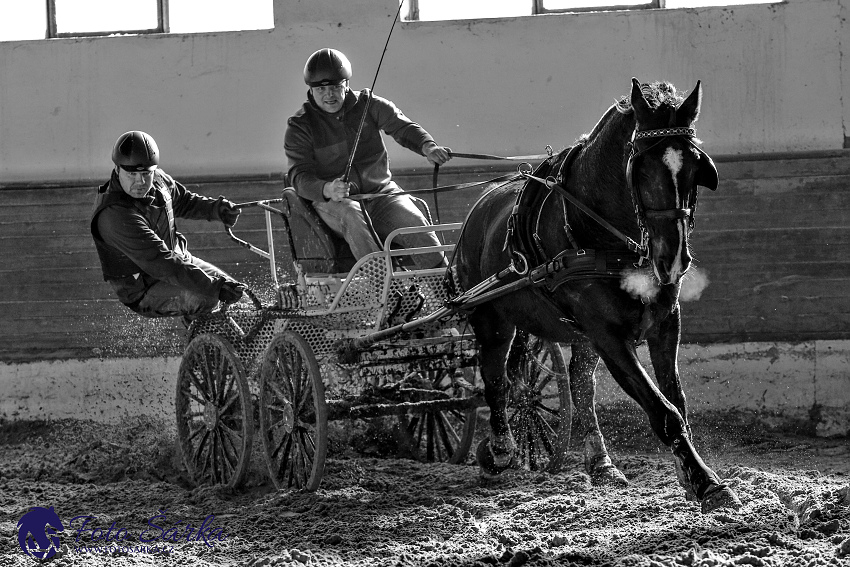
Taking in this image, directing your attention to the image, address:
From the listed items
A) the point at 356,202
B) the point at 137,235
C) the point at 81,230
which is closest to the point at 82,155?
the point at 81,230

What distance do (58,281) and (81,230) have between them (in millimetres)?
435

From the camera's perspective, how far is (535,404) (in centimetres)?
589

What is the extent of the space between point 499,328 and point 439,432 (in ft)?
4.17

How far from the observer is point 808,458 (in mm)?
6348

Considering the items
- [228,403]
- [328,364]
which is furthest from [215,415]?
[328,364]

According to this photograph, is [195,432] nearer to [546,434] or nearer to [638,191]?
[546,434]

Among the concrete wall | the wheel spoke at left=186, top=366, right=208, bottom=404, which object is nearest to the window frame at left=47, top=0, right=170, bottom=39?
the concrete wall

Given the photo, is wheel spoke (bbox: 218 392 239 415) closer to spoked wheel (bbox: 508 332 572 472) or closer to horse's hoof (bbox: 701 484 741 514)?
spoked wheel (bbox: 508 332 572 472)

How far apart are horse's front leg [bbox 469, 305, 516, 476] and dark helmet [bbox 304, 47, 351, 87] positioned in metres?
1.53

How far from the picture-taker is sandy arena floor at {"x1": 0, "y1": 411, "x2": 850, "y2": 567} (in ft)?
12.9

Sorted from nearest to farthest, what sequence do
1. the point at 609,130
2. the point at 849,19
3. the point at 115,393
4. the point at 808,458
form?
the point at 609,130 → the point at 808,458 → the point at 849,19 → the point at 115,393

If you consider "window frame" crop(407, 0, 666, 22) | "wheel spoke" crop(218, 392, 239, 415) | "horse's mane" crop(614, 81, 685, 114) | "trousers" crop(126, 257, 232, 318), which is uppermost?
"window frame" crop(407, 0, 666, 22)

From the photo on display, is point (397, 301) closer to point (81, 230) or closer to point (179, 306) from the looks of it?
point (179, 306)

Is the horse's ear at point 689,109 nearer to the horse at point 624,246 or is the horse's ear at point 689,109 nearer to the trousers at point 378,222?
the horse at point 624,246
